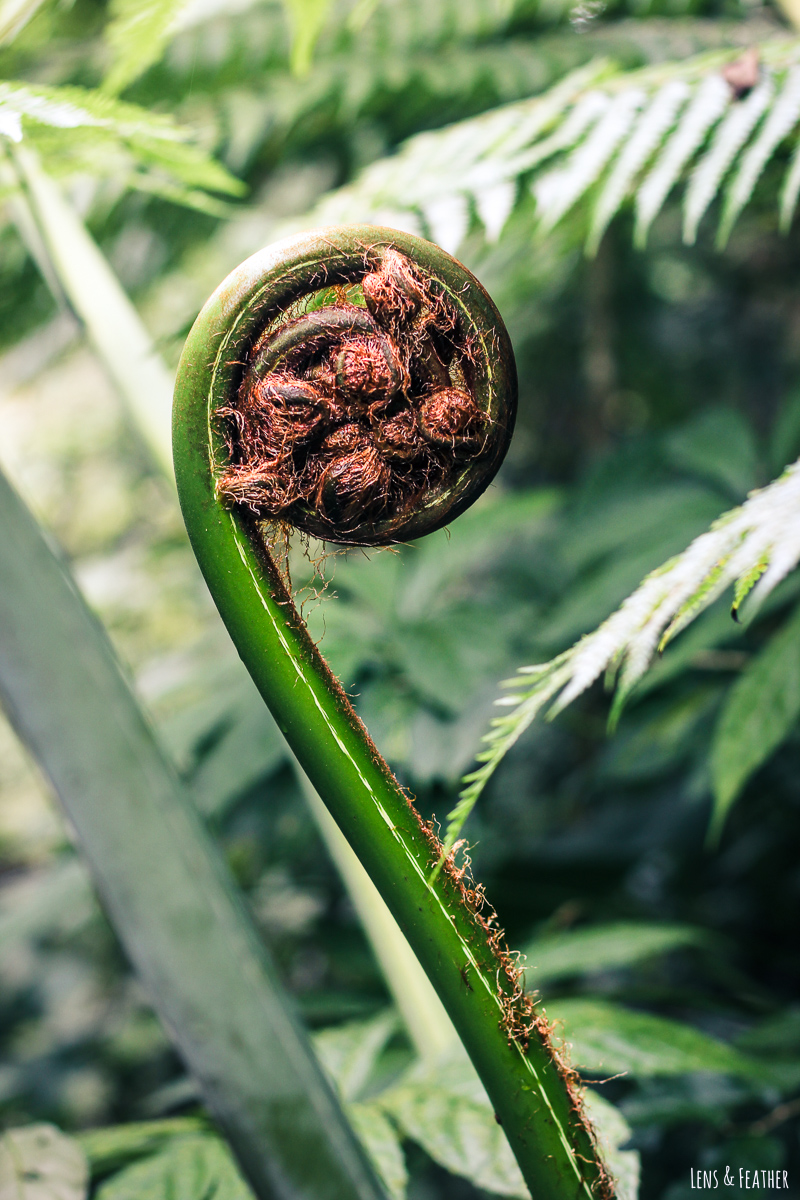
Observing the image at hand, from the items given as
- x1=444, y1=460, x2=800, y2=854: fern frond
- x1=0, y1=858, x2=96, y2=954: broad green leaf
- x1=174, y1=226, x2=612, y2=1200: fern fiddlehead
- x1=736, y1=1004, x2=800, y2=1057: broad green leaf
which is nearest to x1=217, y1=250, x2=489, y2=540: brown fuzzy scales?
x1=174, y1=226, x2=612, y2=1200: fern fiddlehead

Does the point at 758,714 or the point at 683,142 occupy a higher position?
the point at 683,142

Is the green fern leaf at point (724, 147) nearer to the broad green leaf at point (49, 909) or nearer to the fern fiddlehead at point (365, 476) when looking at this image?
the fern fiddlehead at point (365, 476)

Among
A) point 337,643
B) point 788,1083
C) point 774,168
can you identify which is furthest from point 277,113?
point 788,1083

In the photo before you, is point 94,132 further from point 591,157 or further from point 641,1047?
point 641,1047

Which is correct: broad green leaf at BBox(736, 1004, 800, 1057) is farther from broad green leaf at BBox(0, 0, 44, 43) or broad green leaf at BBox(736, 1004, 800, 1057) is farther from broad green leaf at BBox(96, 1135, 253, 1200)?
broad green leaf at BBox(0, 0, 44, 43)

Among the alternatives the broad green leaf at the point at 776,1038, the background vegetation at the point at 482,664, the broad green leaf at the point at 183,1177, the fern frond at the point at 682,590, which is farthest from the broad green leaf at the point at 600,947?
the fern frond at the point at 682,590

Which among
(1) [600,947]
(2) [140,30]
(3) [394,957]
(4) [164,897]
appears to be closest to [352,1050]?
(3) [394,957]

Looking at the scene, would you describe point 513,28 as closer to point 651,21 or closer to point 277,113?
point 651,21
